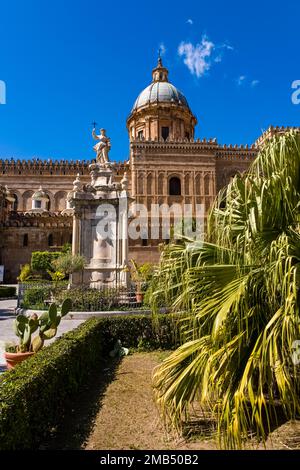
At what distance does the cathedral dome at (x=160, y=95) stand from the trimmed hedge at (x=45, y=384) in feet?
119

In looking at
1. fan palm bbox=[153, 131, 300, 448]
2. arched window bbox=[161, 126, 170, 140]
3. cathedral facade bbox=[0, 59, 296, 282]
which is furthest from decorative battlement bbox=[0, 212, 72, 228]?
fan palm bbox=[153, 131, 300, 448]

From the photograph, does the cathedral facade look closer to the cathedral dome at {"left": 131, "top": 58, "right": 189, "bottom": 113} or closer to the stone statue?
the cathedral dome at {"left": 131, "top": 58, "right": 189, "bottom": 113}

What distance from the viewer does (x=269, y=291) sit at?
9.12 feet

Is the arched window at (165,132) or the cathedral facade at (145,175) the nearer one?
the cathedral facade at (145,175)

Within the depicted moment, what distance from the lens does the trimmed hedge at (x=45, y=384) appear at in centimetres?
260

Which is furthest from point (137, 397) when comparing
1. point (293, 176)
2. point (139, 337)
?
point (293, 176)

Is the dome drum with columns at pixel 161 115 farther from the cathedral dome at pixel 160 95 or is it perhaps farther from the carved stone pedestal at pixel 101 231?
the carved stone pedestal at pixel 101 231

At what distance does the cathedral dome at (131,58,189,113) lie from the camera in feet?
128

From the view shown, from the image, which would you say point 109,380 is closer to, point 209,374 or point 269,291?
point 209,374

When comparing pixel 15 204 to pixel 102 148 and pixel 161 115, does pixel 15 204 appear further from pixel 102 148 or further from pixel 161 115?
pixel 102 148

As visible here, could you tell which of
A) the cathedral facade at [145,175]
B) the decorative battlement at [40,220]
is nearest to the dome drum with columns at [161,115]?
the cathedral facade at [145,175]

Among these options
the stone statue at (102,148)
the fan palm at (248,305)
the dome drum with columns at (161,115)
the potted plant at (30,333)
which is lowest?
the potted plant at (30,333)

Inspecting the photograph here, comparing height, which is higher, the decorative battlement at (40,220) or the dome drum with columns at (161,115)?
the dome drum with columns at (161,115)

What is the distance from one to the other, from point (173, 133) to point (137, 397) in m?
36.4
